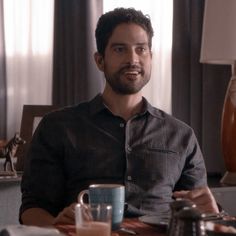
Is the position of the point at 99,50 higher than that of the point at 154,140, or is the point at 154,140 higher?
the point at 99,50

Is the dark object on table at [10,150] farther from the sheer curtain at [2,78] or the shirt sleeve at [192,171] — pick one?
the shirt sleeve at [192,171]

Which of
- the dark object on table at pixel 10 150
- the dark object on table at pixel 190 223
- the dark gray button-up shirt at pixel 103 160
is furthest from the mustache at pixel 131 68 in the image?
the dark object on table at pixel 190 223

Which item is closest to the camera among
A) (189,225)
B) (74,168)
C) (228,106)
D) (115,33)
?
(189,225)

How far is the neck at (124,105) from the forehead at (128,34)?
0.54 ft

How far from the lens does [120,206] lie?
1318 mm

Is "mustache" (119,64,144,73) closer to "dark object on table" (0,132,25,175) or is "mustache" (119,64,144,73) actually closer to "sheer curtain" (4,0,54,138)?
"dark object on table" (0,132,25,175)

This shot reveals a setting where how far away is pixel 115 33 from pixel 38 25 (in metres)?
1.28

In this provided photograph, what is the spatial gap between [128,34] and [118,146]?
1.11 feet

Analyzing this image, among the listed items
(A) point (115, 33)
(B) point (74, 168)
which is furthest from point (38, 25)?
(B) point (74, 168)

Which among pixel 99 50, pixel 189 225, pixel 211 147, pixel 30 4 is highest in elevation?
pixel 30 4

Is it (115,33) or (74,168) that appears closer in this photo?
(74,168)

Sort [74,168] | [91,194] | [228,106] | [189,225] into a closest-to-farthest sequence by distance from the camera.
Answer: [189,225], [91,194], [74,168], [228,106]

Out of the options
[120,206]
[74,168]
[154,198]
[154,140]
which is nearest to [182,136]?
[154,140]

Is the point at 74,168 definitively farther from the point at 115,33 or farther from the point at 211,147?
the point at 211,147
